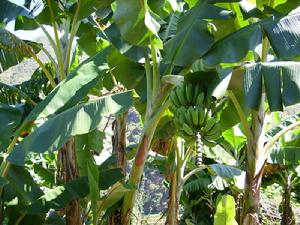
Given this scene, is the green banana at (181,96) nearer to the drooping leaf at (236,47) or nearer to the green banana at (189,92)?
the green banana at (189,92)

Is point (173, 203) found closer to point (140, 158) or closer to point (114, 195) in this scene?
point (114, 195)

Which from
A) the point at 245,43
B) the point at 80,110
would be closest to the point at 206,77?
the point at 245,43

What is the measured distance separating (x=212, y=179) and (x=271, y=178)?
1064 mm

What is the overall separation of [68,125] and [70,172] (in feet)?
2.77

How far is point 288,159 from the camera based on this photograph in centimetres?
502

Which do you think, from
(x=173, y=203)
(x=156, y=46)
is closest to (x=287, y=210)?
(x=173, y=203)

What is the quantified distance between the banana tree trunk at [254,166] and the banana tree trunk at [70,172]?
4.18 feet

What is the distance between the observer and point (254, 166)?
10.2 feet

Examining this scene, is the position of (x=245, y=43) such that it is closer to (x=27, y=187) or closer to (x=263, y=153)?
(x=263, y=153)

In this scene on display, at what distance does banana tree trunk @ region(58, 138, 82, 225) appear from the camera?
3561 millimetres

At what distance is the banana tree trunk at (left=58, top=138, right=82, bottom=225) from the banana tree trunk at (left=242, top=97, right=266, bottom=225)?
4.18 feet

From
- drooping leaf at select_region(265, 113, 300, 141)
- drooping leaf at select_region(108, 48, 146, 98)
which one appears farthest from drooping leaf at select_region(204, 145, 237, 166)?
drooping leaf at select_region(108, 48, 146, 98)

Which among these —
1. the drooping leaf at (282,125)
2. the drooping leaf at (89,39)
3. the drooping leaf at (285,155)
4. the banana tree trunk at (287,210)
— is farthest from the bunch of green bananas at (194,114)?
the banana tree trunk at (287,210)

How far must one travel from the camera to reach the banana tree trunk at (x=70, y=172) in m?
3.56
